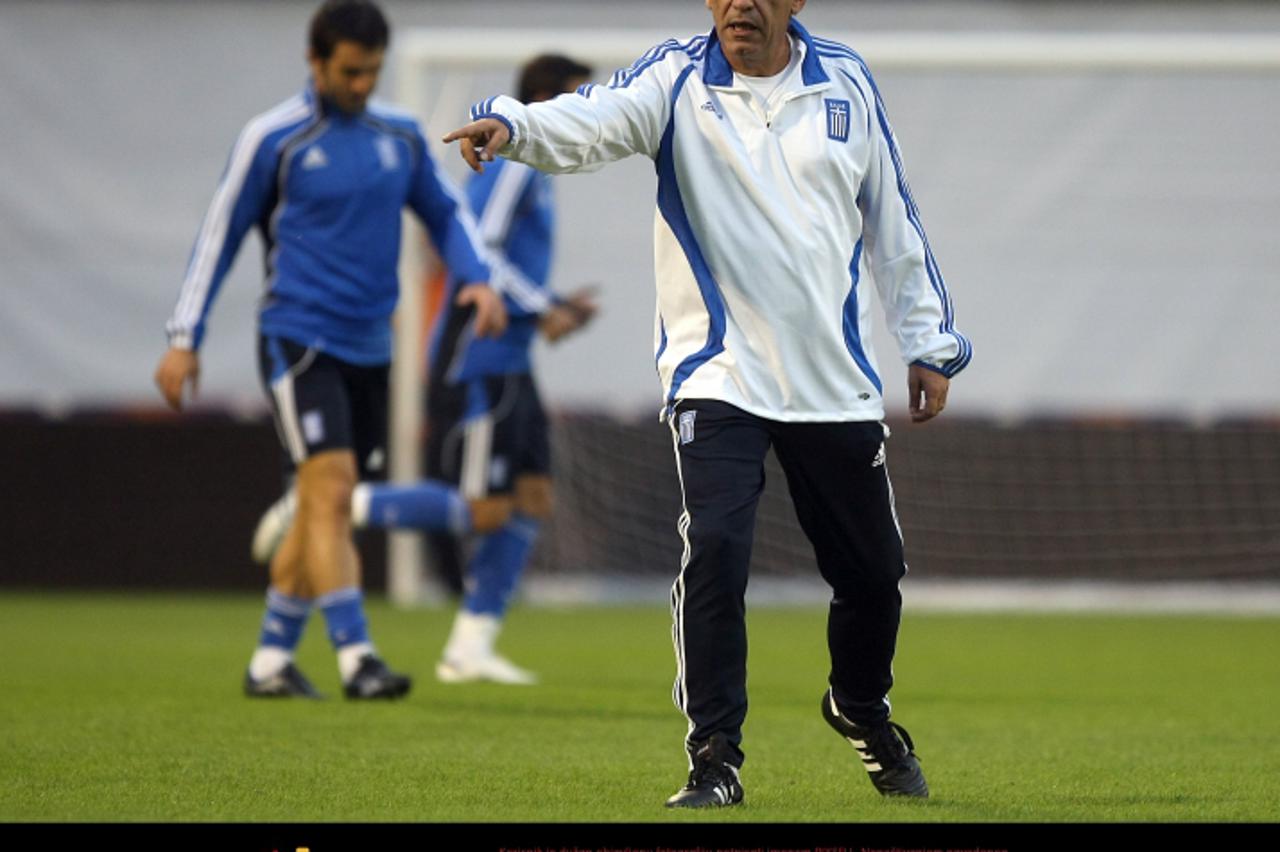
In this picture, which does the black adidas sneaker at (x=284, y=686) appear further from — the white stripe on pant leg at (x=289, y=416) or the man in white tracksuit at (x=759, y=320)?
the man in white tracksuit at (x=759, y=320)

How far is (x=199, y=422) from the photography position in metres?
14.8

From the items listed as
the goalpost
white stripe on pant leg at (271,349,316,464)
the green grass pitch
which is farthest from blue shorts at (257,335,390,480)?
the goalpost

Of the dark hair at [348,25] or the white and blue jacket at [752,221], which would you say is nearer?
the white and blue jacket at [752,221]

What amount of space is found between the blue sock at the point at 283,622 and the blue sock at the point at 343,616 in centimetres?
31

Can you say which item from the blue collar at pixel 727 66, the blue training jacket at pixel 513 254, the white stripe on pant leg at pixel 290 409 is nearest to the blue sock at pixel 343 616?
the white stripe on pant leg at pixel 290 409

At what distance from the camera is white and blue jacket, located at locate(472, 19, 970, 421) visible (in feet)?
16.0

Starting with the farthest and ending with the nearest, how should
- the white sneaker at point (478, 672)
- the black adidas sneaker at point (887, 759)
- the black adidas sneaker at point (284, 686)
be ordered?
the white sneaker at point (478, 672)
the black adidas sneaker at point (284, 686)
the black adidas sneaker at point (887, 759)

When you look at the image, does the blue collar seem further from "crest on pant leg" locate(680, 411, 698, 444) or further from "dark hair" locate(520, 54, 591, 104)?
"dark hair" locate(520, 54, 591, 104)

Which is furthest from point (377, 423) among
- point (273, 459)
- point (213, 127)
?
point (213, 127)

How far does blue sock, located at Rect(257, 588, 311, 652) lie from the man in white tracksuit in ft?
10.1

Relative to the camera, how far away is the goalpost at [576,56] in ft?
43.5

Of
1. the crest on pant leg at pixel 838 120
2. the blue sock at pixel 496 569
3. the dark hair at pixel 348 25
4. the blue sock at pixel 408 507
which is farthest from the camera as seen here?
the blue sock at pixel 408 507

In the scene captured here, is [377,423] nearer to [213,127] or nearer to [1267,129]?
[1267,129]

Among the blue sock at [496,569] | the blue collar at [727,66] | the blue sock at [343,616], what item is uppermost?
the blue collar at [727,66]
